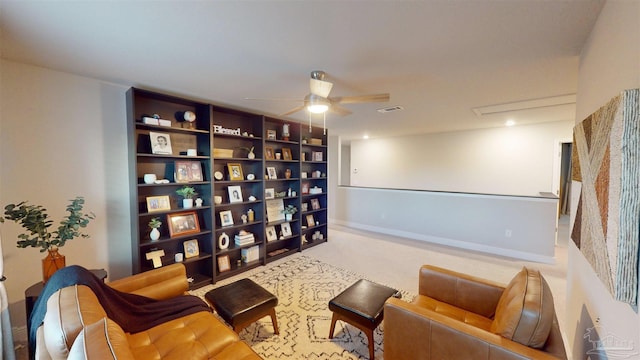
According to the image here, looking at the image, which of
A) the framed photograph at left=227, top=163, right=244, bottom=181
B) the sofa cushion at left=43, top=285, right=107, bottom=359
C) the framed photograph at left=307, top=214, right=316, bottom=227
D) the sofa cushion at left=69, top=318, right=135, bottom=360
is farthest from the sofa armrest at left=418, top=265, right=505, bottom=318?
the framed photograph at left=307, top=214, right=316, bottom=227

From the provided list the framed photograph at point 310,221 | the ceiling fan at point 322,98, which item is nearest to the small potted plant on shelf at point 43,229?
the ceiling fan at point 322,98

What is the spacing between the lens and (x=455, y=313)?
5.93ft

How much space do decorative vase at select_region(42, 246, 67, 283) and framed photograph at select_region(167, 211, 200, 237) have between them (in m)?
0.92

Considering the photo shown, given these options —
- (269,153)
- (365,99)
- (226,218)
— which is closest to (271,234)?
(226,218)

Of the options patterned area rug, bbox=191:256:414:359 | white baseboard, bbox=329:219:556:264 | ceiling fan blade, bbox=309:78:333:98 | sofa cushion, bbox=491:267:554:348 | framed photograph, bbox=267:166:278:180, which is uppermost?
ceiling fan blade, bbox=309:78:333:98

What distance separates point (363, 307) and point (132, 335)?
1.55 metres

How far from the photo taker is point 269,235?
154 inches

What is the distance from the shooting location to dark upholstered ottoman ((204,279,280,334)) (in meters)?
1.85

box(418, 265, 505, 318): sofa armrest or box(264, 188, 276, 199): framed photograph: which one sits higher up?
box(264, 188, 276, 199): framed photograph

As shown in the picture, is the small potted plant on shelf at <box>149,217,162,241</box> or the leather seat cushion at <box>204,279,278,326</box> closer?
the leather seat cushion at <box>204,279,278,326</box>

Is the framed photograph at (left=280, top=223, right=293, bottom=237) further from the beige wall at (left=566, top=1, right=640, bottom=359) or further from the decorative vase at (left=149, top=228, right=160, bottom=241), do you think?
the beige wall at (left=566, top=1, right=640, bottom=359)

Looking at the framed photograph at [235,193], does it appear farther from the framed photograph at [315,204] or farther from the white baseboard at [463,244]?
the white baseboard at [463,244]

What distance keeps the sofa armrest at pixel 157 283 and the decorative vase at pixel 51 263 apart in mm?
476

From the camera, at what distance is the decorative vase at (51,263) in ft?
→ 6.12
